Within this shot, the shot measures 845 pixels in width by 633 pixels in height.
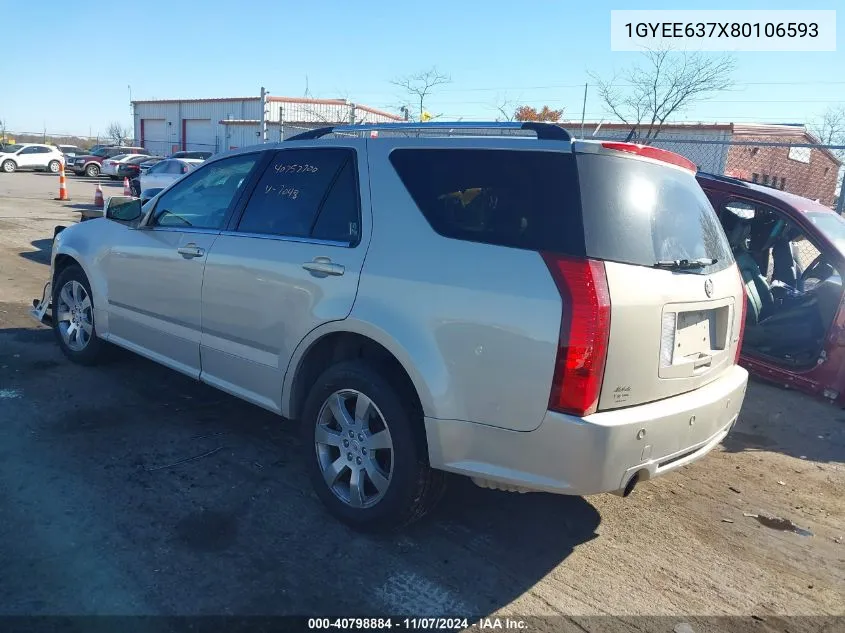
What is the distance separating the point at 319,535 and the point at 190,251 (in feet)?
6.66

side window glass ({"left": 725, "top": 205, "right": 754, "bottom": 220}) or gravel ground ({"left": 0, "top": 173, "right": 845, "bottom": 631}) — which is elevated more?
side window glass ({"left": 725, "top": 205, "right": 754, "bottom": 220})

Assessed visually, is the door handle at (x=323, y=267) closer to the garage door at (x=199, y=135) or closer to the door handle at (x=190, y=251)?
the door handle at (x=190, y=251)

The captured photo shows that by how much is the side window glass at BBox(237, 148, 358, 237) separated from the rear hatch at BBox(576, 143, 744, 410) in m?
1.35

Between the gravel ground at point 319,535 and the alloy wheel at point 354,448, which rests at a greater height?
the alloy wheel at point 354,448

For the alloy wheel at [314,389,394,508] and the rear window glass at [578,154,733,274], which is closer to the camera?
the rear window glass at [578,154,733,274]

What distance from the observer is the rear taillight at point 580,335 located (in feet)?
8.86

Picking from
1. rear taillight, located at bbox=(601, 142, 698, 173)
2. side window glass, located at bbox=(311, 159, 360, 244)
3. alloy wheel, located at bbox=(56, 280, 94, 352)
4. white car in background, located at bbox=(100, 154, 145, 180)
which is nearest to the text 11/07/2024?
side window glass, located at bbox=(311, 159, 360, 244)

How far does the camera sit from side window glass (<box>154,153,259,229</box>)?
4371mm

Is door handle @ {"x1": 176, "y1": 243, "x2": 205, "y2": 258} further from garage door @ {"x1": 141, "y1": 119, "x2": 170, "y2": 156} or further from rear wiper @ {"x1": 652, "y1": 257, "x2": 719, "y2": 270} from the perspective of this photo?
garage door @ {"x1": 141, "y1": 119, "x2": 170, "y2": 156}

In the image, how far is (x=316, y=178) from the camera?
3.89m

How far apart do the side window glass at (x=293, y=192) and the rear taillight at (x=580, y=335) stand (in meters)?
1.35

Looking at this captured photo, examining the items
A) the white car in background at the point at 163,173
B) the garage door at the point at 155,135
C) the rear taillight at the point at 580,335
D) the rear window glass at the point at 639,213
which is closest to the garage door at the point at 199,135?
the garage door at the point at 155,135

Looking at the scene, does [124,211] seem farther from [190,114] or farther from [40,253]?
[190,114]

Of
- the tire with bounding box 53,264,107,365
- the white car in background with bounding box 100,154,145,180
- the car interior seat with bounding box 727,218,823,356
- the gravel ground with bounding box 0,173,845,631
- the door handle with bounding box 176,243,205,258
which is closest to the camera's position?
the gravel ground with bounding box 0,173,845,631
